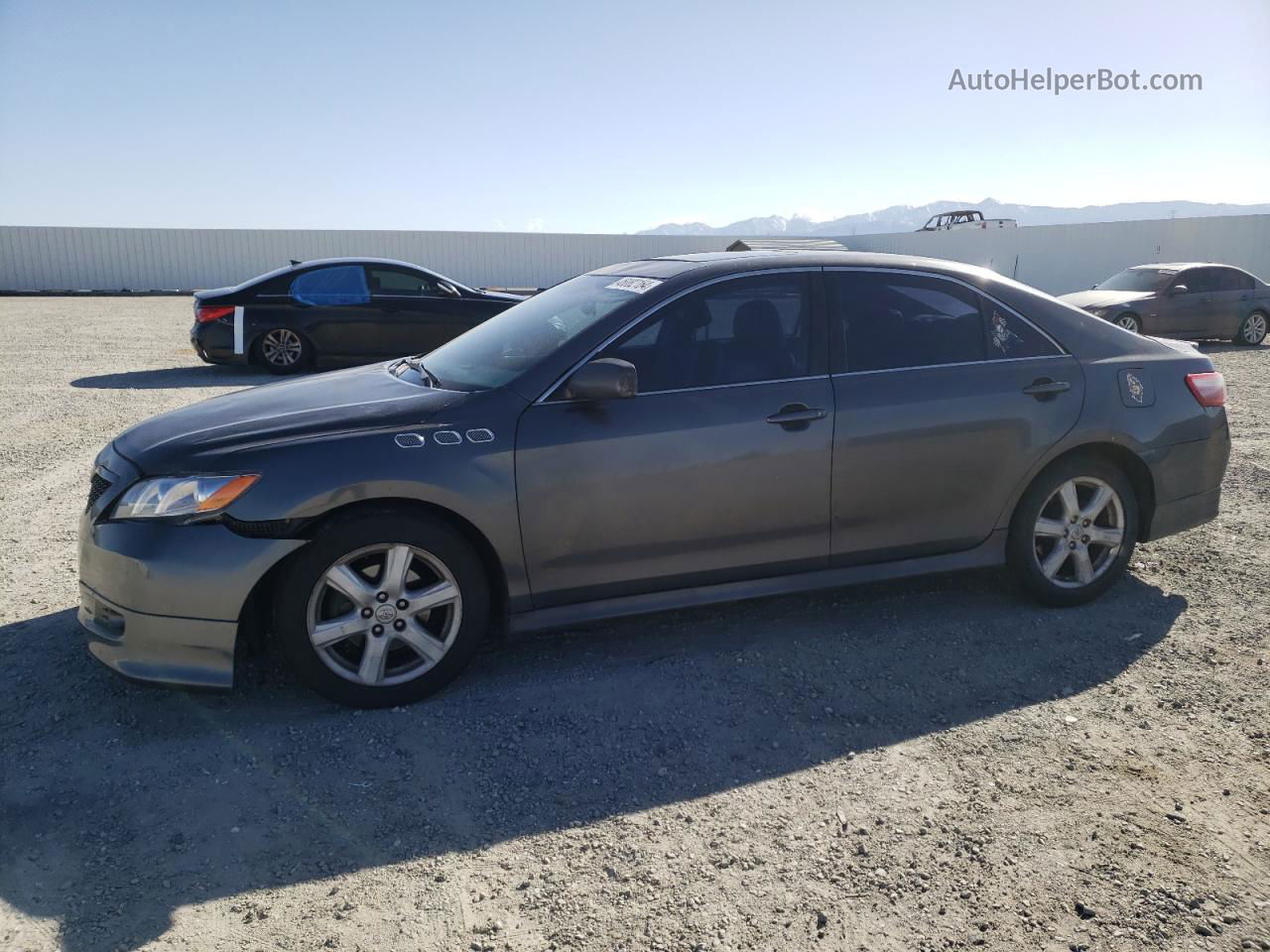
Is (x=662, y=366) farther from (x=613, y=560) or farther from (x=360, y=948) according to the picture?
(x=360, y=948)

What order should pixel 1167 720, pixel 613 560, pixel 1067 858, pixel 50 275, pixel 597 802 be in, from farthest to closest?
pixel 50 275 → pixel 613 560 → pixel 1167 720 → pixel 597 802 → pixel 1067 858

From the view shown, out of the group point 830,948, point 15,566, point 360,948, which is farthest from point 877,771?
point 15,566

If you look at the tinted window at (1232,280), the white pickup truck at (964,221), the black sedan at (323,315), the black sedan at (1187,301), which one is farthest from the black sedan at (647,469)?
the white pickup truck at (964,221)

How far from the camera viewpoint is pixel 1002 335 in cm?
447

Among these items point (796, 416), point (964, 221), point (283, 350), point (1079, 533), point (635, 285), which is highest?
point (964, 221)

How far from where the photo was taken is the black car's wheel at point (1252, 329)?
1645 centimetres

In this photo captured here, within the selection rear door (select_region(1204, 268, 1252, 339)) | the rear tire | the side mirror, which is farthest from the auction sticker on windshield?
rear door (select_region(1204, 268, 1252, 339))

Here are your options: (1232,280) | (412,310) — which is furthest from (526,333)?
(1232,280)

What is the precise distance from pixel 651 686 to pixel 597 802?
2.66ft

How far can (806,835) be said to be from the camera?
114 inches

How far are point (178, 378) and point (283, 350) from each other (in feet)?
4.21

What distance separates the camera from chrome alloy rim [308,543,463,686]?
353 cm

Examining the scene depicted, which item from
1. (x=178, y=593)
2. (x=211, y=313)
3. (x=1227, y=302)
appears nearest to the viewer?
(x=178, y=593)

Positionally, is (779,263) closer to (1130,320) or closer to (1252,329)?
(1130,320)
